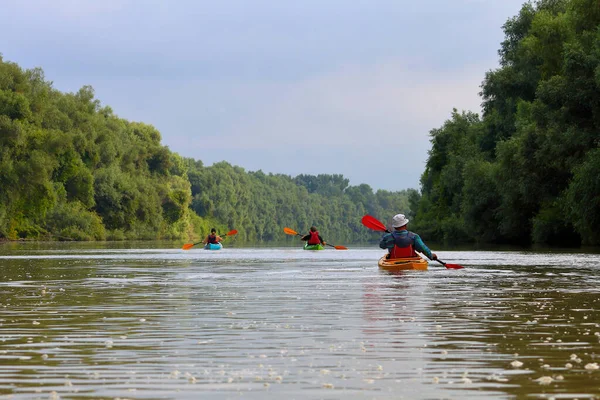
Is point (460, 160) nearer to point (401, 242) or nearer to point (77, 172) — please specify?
point (77, 172)

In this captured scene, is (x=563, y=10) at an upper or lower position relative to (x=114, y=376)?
upper

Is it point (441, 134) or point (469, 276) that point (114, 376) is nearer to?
point (469, 276)

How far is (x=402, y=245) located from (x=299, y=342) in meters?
16.7

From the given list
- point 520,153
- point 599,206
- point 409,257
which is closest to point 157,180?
point 520,153

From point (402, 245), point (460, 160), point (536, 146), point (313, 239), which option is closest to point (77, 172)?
point (460, 160)

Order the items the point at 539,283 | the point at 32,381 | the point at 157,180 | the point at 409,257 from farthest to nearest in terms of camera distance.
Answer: the point at 157,180 → the point at 409,257 → the point at 539,283 → the point at 32,381

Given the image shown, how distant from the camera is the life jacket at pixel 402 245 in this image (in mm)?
27109

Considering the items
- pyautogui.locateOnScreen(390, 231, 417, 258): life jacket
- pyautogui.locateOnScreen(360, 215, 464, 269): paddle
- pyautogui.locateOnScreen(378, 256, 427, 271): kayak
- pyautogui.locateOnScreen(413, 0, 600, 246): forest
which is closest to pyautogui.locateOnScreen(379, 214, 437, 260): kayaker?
pyautogui.locateOnScreen(390, 231, 417, 258): life jacket

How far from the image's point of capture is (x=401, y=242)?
2720 centimetres

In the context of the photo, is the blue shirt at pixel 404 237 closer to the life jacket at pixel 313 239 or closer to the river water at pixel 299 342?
the river water at pixel 299 342

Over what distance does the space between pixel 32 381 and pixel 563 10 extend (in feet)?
229

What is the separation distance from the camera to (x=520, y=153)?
57188 millimetres

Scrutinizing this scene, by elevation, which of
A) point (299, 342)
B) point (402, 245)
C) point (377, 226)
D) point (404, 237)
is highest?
point (377, 226)

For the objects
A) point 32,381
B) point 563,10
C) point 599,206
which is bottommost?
point 32,381
